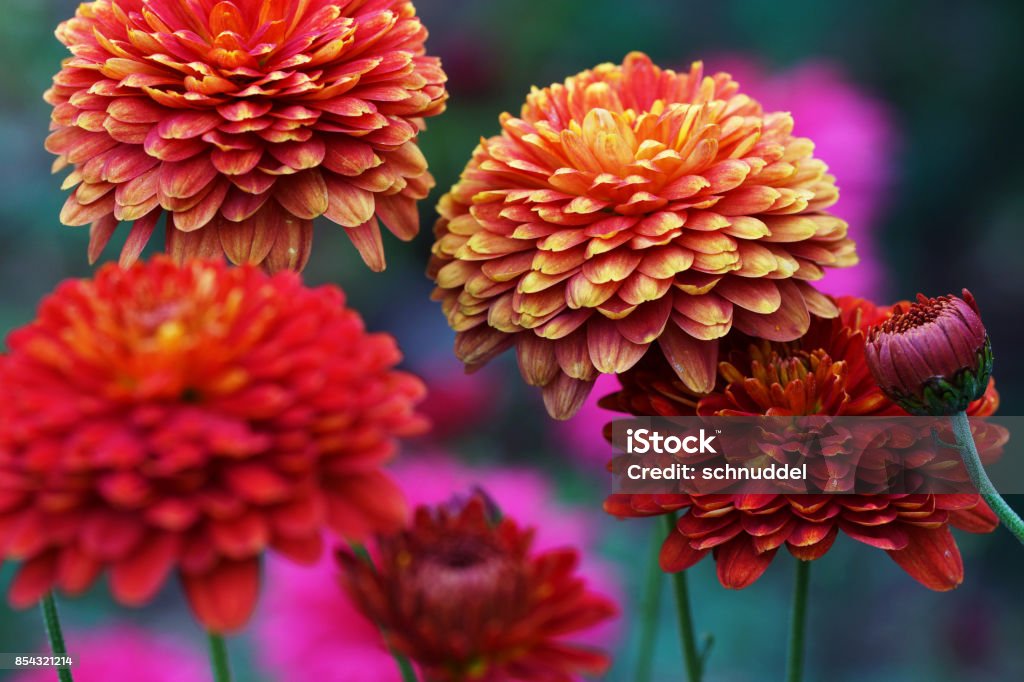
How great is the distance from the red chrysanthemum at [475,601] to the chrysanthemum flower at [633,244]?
123 millimetres

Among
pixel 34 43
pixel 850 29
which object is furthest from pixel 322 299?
pixel 850 29

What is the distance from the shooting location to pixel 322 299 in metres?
0.53

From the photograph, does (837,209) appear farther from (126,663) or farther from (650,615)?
(126,663)

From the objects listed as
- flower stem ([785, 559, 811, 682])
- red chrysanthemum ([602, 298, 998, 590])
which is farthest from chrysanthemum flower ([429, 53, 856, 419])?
flower stem ([785, 559, 811, 682])

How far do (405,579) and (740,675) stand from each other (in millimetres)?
891

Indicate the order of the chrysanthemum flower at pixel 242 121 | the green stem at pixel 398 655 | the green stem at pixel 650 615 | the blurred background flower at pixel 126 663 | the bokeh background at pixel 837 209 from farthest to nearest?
the bokeh background at pixel 837 209, the blurred background flower at pixel 126 663, the green stem at pixel 650 615, the chrysanthemum flower at pixel 242 121, the green stem at pixel 398 655

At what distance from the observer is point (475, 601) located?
0.52 metres

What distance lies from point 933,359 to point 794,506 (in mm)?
Answer: 109

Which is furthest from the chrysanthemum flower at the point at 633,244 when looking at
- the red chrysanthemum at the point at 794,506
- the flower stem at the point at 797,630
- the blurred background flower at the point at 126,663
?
the blurred background flower at the point at 126,663

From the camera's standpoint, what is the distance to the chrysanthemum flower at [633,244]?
2.12 ft

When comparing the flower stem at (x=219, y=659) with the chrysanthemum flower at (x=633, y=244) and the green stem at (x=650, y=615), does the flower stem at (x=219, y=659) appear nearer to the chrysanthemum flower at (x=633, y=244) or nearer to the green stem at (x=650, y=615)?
the chrysanthemum flower at (x=633, y=244)

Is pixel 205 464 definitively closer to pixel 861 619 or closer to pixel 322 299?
pixel 322 299

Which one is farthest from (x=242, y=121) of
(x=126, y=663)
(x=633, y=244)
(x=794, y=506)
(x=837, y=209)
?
(x=837, y=209)

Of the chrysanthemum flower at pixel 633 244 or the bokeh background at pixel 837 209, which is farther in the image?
the bokeh background at pixel 837 209
